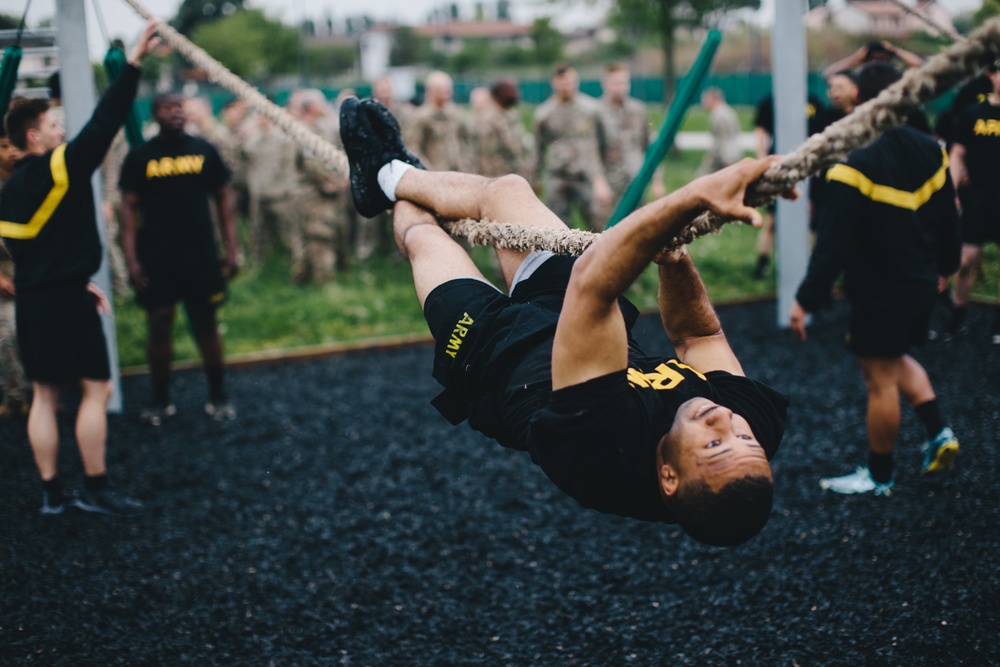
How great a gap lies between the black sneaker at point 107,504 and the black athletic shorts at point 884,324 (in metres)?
3.63

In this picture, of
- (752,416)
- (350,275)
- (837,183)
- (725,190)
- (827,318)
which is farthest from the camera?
(350,275)

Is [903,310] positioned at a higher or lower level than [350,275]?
higher

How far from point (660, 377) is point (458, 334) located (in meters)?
0.66

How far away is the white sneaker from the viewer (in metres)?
4.59

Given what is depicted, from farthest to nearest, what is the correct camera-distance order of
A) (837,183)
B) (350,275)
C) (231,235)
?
(350,275) < (231,235) < (837,183)

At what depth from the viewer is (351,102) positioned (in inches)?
138

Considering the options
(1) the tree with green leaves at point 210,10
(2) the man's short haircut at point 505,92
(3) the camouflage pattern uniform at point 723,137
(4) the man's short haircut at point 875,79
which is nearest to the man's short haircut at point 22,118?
(4) the man's short haircut at point 875,79

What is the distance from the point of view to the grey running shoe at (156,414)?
620 centimetres

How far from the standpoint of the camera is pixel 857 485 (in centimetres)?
464

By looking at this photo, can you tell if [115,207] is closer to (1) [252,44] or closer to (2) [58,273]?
(2) [58,273]

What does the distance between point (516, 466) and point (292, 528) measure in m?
1.31

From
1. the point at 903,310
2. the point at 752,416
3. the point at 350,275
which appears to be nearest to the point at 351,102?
the point at 752,416

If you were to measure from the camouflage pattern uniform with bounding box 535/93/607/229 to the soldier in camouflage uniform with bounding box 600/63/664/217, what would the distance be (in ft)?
0.38

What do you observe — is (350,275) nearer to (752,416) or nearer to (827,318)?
(827,318)
